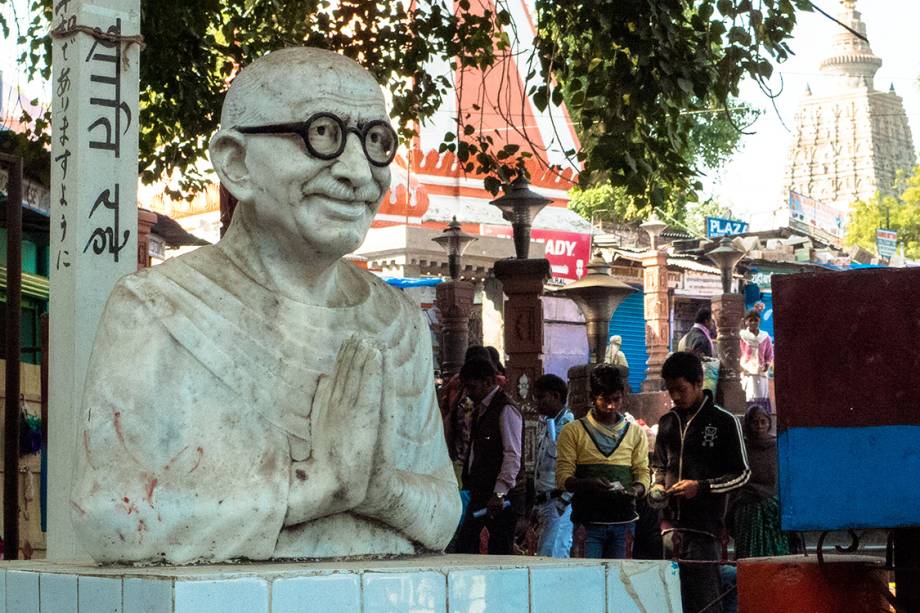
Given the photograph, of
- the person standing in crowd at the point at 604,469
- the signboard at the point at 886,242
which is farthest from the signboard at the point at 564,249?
the signboard at the point at 886,242

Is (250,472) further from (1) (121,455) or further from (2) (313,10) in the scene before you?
(2) (313,10)

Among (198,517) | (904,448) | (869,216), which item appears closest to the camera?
(198,517)

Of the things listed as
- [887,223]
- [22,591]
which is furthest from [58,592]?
[887,223]

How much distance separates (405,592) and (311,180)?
841 mm

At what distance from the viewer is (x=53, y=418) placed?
4109 millimetres

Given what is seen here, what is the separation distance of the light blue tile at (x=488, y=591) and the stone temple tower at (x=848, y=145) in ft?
246

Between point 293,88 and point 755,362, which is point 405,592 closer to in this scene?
point 293,88

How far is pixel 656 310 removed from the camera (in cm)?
2428

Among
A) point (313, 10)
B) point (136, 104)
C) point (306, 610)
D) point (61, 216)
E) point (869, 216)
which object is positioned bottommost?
point (306, 610)

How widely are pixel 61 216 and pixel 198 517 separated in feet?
6.17

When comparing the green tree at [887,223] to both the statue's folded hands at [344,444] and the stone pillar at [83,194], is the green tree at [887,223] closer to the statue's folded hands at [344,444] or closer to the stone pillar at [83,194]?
the stone pillar at [83,194]

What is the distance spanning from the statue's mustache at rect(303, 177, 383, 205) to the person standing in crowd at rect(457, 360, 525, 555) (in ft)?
16.8

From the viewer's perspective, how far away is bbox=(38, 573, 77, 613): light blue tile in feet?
8.44

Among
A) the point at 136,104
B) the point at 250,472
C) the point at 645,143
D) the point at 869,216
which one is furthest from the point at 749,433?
the point at 869,216
